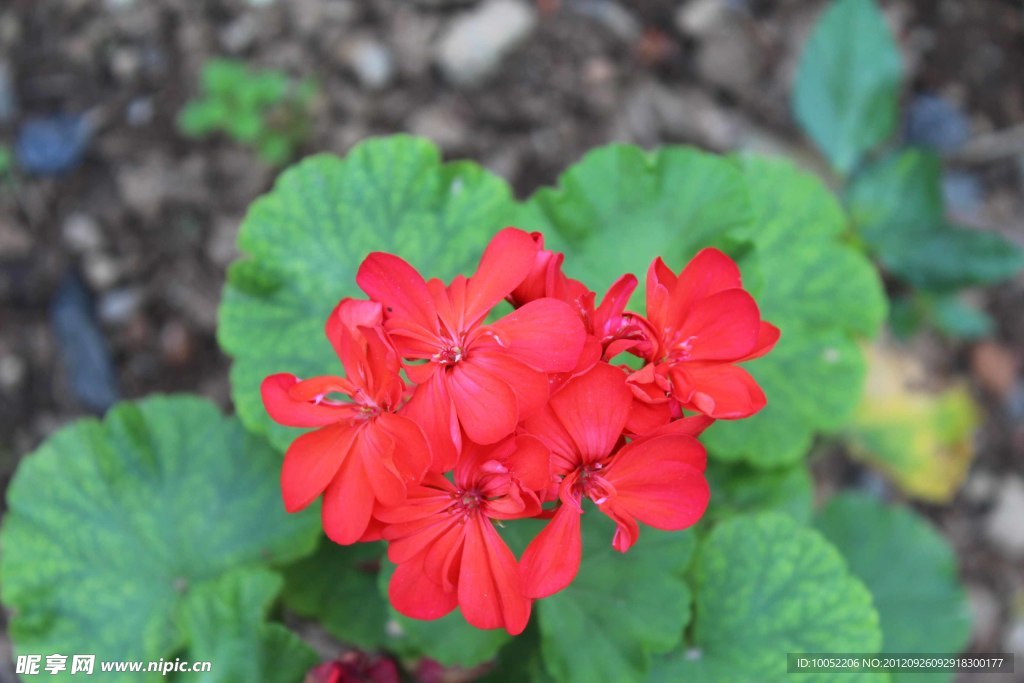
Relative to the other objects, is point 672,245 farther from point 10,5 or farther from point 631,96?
point 10,5

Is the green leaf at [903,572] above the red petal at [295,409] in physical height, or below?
below

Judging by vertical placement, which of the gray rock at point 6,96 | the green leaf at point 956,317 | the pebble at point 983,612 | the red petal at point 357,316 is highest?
the gray rock at point 6,96

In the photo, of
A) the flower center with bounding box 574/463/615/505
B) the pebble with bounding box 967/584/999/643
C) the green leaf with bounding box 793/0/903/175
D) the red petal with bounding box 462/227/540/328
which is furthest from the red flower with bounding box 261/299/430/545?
the pebble with bounding box 967/584/999/643

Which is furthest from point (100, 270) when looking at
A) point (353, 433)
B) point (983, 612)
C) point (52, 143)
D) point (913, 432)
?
point (983, 612)

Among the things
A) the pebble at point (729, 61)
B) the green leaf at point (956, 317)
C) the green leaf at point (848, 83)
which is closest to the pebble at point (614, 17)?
the pebble at point (729, 61)

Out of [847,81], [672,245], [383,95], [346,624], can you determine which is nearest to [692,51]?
[847,81]

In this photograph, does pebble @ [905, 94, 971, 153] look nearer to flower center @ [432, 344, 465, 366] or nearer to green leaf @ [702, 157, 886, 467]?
green leaf @ [702, 157, 886, 467]

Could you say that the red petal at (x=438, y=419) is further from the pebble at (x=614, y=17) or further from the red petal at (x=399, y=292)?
the pebble at (x=614, y=17)
